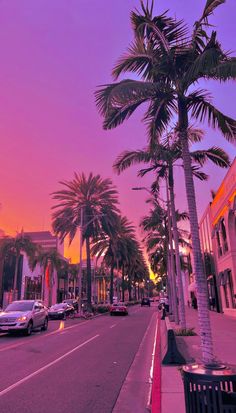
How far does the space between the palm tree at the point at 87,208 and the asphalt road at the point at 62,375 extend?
22.6 m

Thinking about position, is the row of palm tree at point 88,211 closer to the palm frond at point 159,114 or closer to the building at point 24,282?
the building at point 24,282

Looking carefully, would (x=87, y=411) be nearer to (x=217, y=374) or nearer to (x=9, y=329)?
(x=217, y=374)

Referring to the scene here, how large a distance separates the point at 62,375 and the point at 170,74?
7974 millimetres

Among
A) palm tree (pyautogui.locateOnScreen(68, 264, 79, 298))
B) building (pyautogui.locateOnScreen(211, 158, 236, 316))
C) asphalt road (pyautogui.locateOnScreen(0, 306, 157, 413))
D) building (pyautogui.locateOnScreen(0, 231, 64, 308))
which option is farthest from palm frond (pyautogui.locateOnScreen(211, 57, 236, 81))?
palm tree (pyautogui.locateOnScreen(68, 264, 79, 298))

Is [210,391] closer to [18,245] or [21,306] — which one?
[21,306]

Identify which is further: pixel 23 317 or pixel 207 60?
pixel 23 317

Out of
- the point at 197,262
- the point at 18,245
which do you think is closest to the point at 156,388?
the point at 197,262

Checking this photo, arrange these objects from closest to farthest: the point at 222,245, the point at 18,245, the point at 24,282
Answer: the point at 222,245 < the point at 18,245 < the point at 24,282

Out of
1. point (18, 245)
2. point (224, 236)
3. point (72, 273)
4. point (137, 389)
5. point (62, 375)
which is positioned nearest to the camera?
point (137, 389)

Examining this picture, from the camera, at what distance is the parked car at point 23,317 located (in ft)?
59.3

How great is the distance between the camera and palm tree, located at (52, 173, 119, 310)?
37750mm

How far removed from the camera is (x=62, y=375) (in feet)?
29.9

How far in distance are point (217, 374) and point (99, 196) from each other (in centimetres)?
3523

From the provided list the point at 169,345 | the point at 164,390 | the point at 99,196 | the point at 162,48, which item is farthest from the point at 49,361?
the point at 99,196
